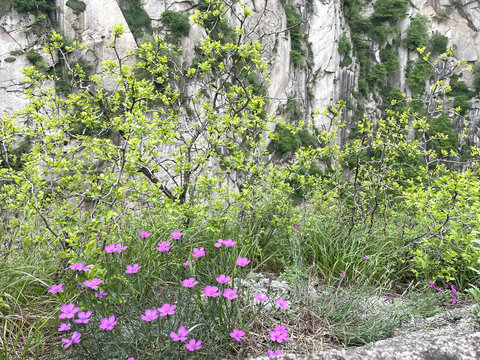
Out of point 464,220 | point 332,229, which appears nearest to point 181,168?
point 332,229

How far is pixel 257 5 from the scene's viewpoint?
22.7m

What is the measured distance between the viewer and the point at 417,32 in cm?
3152

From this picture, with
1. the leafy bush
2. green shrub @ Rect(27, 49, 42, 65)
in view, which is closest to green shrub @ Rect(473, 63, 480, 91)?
the leafy bush

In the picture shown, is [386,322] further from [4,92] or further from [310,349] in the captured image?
[4,92]

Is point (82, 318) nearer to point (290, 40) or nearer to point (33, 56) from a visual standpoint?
point (33, 56)

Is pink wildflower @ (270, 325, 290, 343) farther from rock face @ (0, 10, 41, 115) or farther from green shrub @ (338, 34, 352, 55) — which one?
green shrub @ (338, 34, 352, 55)

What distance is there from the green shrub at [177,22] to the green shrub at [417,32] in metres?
25.8

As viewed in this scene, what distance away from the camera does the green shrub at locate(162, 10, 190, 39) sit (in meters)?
18.3

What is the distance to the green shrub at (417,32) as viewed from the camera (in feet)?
103

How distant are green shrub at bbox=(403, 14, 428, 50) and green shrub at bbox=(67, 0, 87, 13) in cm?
3136

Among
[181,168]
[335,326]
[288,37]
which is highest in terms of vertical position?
[288,37]

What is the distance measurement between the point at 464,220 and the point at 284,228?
1.43 meters

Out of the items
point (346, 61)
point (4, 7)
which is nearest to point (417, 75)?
point (346, 61)

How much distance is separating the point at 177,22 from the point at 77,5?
547 centimetres
